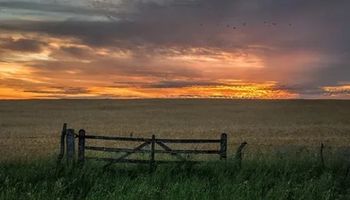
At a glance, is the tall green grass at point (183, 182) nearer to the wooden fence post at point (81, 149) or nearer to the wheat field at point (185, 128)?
the wooden fence post at point (81, 149)

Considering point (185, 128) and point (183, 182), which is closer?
point (183, 182)

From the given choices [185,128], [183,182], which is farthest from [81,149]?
[185,128]

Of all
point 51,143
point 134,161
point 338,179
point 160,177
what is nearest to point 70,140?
point 134,161

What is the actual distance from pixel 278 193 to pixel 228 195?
1247mm

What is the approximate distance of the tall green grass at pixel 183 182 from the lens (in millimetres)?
10320

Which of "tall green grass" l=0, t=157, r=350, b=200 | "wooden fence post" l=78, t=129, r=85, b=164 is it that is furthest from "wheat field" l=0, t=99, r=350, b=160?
"tall green grass" l=0, t=157, r=350, b=200

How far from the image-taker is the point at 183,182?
12.7 m

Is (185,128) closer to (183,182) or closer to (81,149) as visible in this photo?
(81,149)

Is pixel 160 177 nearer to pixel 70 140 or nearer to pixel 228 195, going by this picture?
pixel 228 195

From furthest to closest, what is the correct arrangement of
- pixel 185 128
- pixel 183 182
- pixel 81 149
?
pixel 185 128 < pixel 81 149 < pixel 183 182

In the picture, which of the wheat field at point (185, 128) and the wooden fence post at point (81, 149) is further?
the wheat field at point (185, 128)

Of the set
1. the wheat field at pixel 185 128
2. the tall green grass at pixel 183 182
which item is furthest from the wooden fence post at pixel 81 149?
the wheat field at pixel 185 128

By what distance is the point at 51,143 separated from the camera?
117ft

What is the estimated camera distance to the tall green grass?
1032 cm
